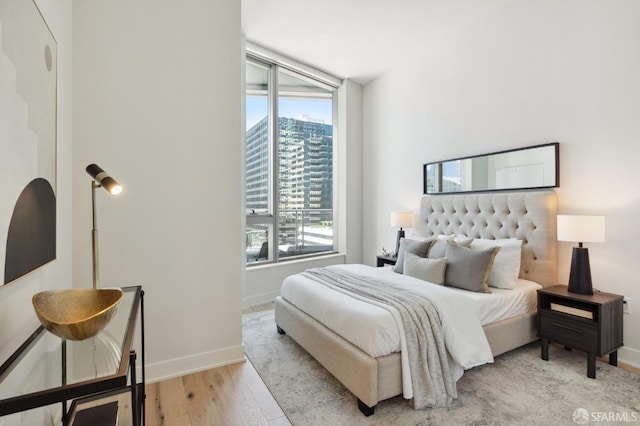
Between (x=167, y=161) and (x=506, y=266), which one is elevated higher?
(x=167, y=161)

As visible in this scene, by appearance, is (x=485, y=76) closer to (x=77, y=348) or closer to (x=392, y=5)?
(x=392, y=5)

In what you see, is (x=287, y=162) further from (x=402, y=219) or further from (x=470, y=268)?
(x=470, y=268)

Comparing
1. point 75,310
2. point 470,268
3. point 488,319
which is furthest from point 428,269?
point 75,310

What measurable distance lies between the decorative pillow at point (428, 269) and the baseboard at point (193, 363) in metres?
1.66

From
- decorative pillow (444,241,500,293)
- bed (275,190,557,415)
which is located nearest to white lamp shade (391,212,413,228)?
bed (275,190,557,415)

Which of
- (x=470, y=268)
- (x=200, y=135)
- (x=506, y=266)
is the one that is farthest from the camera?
(x=506, y=266)

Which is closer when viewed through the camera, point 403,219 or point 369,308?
point 369,308

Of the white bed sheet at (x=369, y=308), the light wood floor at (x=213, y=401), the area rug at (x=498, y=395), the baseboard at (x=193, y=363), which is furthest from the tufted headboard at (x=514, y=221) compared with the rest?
the baseboard at (x=193, y=363)

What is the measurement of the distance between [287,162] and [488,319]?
3.21 m

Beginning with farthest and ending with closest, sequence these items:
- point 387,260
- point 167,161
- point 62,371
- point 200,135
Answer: point 387,260 < point 200,135 < point 167,161 < point 62,371

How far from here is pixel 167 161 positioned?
7.69ft

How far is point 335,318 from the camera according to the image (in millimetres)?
2262

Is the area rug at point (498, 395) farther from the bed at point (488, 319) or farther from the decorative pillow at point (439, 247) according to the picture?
the decorative pillow at point (439, 247)

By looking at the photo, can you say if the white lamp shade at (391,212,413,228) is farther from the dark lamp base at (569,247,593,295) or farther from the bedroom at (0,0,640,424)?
the dark lamp base at (569,247,593,295)
